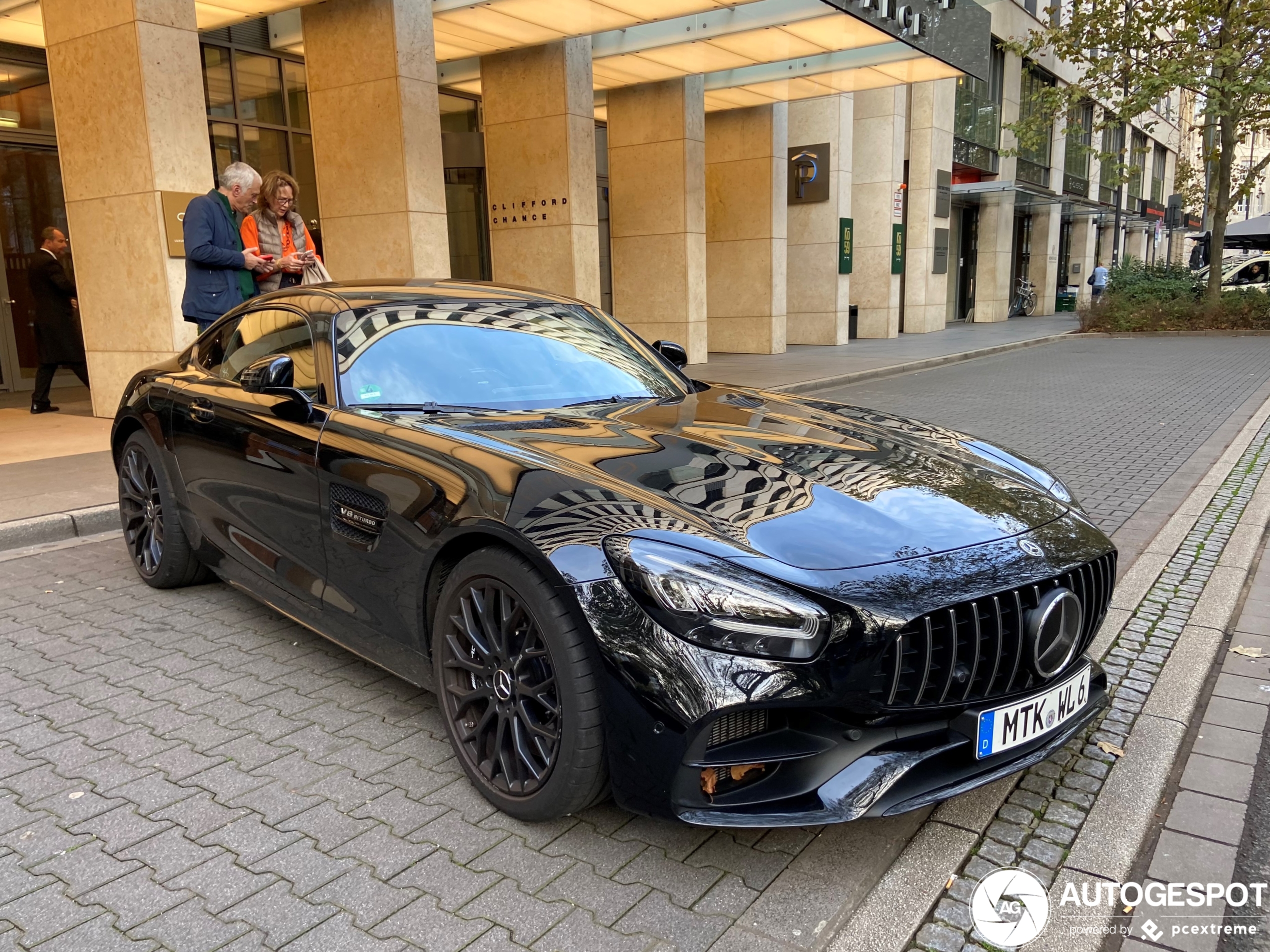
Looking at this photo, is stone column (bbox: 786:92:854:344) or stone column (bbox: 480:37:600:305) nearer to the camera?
stone column (bbox: 480:37:600:305)

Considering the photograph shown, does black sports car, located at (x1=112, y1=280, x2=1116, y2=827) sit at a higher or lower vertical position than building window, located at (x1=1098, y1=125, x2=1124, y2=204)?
lower

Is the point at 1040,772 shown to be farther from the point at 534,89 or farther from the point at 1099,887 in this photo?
the point at 534,89

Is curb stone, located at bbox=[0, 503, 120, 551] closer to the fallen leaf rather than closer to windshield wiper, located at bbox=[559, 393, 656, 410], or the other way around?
windshield wiper, located at bbox=[559, 393, 656, 410]

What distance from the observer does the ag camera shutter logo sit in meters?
2.23

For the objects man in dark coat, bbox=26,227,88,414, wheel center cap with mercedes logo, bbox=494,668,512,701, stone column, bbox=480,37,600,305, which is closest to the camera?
wheel center cap with mercedes logo, bbox=494,668,512,701

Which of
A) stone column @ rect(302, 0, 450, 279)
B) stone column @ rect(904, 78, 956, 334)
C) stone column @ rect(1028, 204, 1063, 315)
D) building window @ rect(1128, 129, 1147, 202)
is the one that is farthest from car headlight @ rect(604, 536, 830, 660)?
building window @ rect(1128, 129, 1147, 202)

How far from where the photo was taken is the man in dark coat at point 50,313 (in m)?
10.2

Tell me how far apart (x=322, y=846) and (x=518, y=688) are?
69 cm

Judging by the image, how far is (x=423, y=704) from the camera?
3447mm

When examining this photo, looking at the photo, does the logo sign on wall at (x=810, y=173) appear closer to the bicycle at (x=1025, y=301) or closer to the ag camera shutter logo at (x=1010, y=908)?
the bicycle at (x=1025, y=301)

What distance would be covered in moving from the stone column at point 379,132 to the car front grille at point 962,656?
9493mm

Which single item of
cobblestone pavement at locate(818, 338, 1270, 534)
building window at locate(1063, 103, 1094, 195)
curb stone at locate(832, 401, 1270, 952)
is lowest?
cobblestone pavement at locate(818, 338, 1270, 534)

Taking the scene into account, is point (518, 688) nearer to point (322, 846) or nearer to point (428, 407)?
point (322, 846)

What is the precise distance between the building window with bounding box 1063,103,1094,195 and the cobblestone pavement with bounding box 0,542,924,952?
37.2 m
